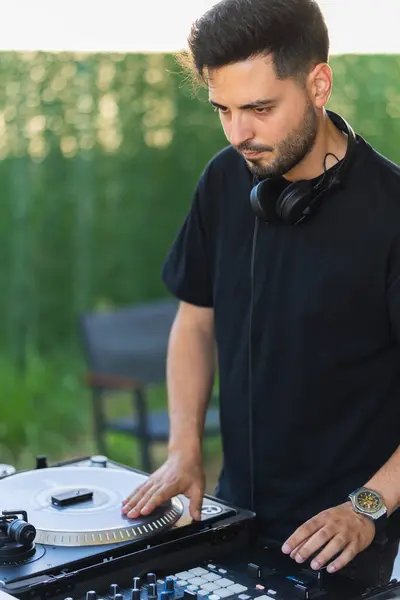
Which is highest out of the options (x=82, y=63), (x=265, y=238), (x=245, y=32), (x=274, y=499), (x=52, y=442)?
(x=82, y=63)

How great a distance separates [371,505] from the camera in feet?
5.66

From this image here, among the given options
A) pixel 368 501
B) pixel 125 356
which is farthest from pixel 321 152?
pixel 125 356

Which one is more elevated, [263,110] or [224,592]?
[263,110]

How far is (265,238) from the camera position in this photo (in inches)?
78.5

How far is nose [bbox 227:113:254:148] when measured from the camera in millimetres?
1777

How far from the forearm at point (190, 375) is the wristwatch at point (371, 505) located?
453 mm

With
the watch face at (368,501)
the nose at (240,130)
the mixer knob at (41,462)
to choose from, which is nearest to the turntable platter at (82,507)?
the mixer knob at (41,462)

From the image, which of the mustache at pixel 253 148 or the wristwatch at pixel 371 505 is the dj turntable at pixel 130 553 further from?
the mustache at pixel 253 148

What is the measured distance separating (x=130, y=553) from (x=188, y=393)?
2.00 feet

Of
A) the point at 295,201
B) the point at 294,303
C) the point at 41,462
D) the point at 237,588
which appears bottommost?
the point at 237,588

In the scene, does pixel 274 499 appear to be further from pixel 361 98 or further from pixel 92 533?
pixel 361 98

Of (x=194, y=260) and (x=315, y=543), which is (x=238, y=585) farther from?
(x=194, y=260)

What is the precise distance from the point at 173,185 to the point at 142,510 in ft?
10.6

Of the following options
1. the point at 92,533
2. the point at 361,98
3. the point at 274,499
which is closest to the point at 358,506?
the point at 274,499
